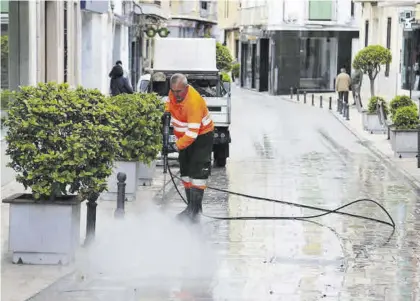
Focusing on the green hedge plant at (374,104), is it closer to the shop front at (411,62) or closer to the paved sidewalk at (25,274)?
the shop front at (411,62)

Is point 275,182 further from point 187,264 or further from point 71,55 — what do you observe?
point 71,55

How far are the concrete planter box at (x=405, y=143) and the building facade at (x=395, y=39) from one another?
35.3 ft

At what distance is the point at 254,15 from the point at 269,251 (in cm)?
4705

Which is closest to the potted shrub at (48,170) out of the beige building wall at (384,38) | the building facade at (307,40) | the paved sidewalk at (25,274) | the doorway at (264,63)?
the paved sidewalk at (25,274)

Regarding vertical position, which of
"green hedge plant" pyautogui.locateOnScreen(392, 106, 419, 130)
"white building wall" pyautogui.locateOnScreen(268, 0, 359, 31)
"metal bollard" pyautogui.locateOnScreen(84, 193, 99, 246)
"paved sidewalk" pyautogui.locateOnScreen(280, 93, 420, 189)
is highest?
"white building wall" pyautogui.locateOnScreen(268, 0, 359, 31)

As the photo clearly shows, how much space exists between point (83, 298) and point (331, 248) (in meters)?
3.44

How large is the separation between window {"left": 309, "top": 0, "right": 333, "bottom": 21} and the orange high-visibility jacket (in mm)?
40858

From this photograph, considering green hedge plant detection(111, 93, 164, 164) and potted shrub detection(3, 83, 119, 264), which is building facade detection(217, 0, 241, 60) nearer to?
green hedge plant detection(111, 93, 164, 164)

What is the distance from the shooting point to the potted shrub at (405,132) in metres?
19.8

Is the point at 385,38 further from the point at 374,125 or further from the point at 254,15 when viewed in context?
the point at 374,125

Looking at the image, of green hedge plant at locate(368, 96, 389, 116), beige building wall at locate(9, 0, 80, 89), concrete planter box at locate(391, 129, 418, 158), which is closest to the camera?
beige building wall at locate(9, 0, 80, 89)

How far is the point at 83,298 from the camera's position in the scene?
26.0 feet

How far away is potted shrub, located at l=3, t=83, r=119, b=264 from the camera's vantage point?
8.77 metres

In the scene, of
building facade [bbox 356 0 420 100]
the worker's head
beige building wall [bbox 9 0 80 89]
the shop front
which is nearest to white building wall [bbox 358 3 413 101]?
building facade [bbox 356 0 420 100]
